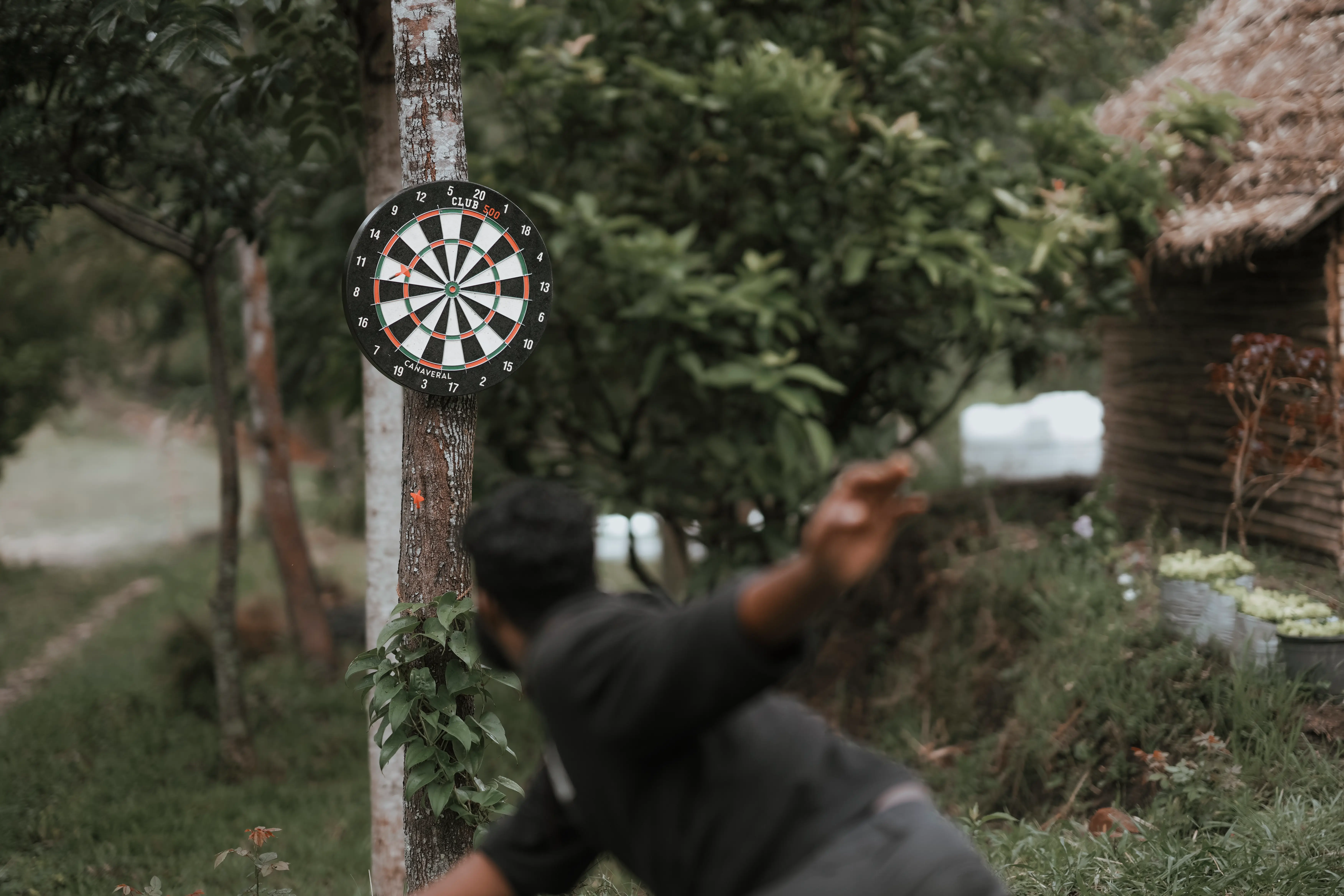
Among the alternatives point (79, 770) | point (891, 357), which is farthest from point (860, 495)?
point (79, 770)

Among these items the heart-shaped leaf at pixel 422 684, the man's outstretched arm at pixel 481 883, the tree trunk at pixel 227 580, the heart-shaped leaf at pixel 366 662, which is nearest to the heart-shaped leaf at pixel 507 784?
the heart-shaped leaf at pixel 422 684

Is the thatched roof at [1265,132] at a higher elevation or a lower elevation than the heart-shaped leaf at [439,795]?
higher

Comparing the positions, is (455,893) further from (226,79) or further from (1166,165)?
(1166,165)

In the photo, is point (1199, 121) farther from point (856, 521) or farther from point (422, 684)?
point (856, 521)

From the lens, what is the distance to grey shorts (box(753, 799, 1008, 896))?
137cm

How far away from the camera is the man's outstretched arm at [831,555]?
1230mm

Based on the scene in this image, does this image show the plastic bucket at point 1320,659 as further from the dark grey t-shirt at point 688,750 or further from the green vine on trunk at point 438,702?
the dark grey t-shirt at point 688,750

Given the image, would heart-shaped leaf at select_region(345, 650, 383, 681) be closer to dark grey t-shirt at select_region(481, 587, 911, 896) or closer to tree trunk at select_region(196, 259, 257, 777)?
dark grey t-shirt at select_region(481, 587, 911, 896)

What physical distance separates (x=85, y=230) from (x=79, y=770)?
4326mm

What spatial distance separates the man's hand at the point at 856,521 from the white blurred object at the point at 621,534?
70 cm

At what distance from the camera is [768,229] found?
6.07 meters

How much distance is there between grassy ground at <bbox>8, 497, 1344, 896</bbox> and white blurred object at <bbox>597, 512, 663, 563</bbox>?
1557 mm

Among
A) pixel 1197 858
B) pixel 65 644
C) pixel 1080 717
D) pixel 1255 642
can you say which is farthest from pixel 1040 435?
pixel 65 644

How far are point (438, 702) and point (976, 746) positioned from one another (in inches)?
149
